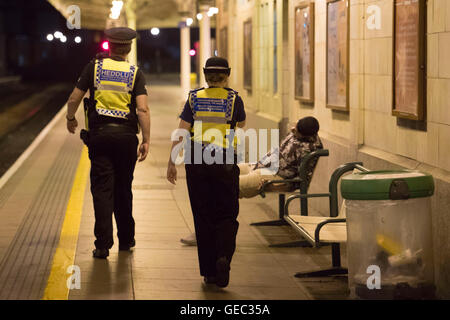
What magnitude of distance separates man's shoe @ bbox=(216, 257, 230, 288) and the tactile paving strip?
4.08 ft

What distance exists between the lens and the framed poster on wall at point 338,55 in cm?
959

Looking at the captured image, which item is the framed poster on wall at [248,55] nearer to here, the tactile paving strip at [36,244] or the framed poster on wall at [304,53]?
the framed poster on wall at [304,53]

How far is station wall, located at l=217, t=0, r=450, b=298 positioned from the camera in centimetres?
655

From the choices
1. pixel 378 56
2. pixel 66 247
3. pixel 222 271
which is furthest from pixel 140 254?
pixel 378 56

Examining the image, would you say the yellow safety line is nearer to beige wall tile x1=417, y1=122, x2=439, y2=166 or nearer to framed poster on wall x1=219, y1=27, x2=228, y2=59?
beige wall tile x1=417, y1=122, x2=439, y2=166

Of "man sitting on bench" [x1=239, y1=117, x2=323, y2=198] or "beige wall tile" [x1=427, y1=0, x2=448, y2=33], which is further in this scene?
"man sitting on bench" [x1=239, y1=117, x2=323, y2=198]

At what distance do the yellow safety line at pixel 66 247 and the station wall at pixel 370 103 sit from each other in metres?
2.69

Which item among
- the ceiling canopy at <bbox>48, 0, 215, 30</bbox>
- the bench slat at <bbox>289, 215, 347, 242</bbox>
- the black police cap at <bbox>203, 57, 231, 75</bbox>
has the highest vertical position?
the ceiling canopy at <bbox>48, 0, 215, 30</bbox>

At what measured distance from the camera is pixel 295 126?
350 inches

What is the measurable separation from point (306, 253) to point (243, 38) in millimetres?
10711

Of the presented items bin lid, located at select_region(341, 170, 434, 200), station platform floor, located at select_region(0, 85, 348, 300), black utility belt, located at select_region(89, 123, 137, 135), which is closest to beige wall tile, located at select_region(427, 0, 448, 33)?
bin lid, located at select_region(341, 170, 434, 200)
